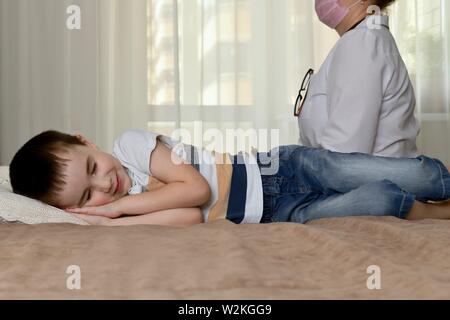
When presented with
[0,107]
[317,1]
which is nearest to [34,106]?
[0,107]

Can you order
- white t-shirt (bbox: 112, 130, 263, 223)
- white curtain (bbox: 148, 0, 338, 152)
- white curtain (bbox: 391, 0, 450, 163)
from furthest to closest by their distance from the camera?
white curtain (bbox: 391, 0, 450, 163)
white curtain (bbox: 148, 0, 338, 152)
white t-shirt (bbox: 112, 130, 263, 223)

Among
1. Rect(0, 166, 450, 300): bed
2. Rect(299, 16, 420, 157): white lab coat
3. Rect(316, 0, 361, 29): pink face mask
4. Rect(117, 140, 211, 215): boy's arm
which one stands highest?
Rect(316, 0, 361, 29): pink face mask

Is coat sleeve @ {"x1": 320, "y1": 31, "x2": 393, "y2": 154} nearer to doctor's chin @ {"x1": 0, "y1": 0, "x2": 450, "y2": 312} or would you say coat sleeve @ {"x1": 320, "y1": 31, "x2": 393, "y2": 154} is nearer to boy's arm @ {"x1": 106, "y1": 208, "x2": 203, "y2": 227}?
A: doctor's chin @ {"x1": 0, "y1": 0, "x2": 450, "y2": 312}

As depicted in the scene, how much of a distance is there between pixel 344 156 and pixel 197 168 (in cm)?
34

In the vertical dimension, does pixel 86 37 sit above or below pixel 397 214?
above

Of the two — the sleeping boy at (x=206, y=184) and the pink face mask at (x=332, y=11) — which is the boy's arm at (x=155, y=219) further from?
the pink face mask at (x=332, y=11)

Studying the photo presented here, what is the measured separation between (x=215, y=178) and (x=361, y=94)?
1.33ft

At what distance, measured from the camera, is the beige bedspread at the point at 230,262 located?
691mm

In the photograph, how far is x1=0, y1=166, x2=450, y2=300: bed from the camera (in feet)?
2.27

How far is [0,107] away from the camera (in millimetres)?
2947

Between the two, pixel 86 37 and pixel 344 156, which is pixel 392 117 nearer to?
pixel 344 156

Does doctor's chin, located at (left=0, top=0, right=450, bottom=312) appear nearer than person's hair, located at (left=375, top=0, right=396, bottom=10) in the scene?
Yes
